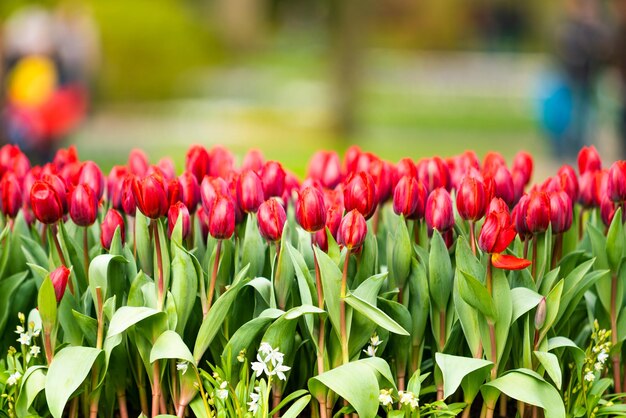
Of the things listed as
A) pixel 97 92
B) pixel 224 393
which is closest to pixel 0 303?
pixel 224 393

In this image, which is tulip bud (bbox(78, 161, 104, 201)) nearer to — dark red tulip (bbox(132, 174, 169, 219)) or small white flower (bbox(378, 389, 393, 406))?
dark red tulip (bbox(132, 174, 169, 219))

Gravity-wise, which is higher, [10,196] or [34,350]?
[10,196]

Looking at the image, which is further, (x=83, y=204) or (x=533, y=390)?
(x=83, y=204)

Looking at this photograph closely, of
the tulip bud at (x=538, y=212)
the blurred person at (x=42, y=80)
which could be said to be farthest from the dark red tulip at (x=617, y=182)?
the blurred person at (x=42, y=80)

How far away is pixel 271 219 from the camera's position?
7.86 ft

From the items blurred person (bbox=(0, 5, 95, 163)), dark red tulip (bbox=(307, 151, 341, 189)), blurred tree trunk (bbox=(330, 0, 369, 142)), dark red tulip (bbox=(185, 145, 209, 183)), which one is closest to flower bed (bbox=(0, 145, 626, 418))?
dark red tulip (bbox=(185, 145, 209, 183))

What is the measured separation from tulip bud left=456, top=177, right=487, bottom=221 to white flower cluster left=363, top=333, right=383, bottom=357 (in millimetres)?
336

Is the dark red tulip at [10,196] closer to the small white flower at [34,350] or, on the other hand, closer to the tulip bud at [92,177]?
the tulip bud at [92,177]

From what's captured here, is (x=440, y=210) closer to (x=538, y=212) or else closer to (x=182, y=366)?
(x=538, y=212)

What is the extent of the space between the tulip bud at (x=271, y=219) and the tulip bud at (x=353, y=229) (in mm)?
145

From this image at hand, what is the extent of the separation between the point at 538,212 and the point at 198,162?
37.1 inches

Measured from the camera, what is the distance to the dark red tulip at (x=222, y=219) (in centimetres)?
239

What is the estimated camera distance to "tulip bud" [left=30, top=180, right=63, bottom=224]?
2.45 meters

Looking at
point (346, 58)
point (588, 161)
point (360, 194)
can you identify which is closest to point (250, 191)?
point (360, 194)
